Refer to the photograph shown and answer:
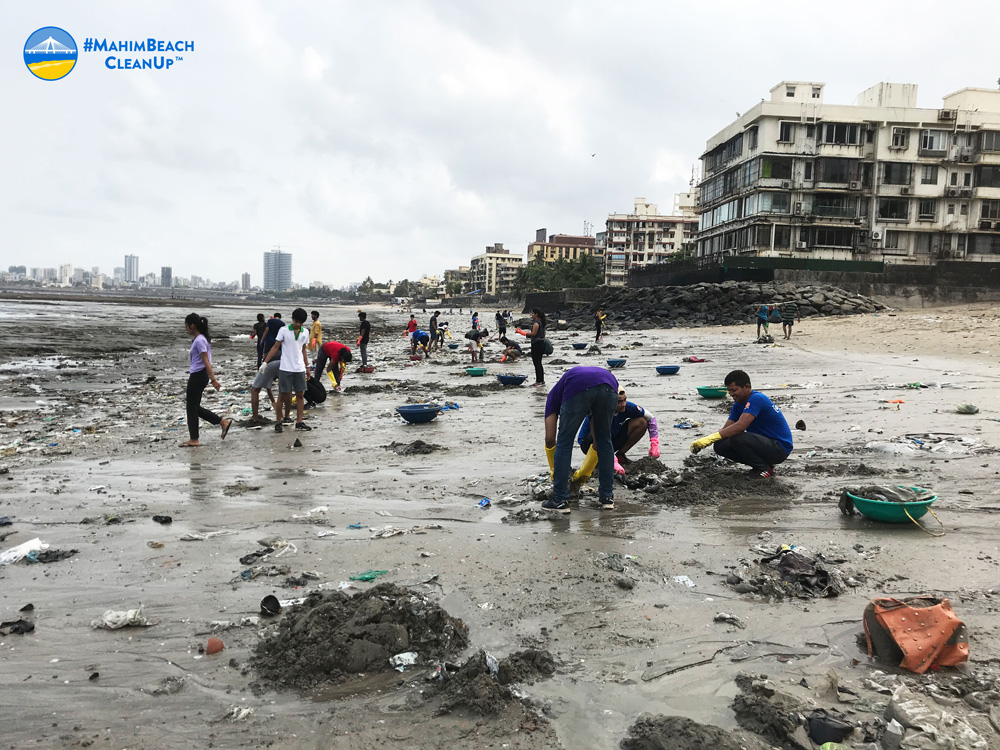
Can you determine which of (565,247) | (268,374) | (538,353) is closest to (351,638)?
(268,374)

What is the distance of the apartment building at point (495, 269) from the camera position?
545 ft

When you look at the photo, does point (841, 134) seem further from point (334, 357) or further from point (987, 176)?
point (334, 357)

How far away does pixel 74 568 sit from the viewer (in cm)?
499

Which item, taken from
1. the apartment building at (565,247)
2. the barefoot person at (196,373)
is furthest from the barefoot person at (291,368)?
the apartment building at (565,247)

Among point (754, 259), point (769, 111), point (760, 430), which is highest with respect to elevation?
point (769, 111)

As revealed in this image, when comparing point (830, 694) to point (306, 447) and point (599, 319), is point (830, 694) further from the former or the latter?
point (599, 319)

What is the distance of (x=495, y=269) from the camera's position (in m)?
170

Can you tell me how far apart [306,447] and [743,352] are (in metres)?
15.8

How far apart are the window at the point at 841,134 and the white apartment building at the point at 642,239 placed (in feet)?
220

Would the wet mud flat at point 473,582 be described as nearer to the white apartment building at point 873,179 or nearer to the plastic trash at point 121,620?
the plastic trash at point 121,620

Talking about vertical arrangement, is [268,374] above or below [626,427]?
above

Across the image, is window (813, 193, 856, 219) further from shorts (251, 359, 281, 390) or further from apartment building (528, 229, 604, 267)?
apartment building (528, 229, 604, 267)

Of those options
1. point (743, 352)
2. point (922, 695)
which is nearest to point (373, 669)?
point (922, 695)

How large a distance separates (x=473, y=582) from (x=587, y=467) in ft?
7.67
